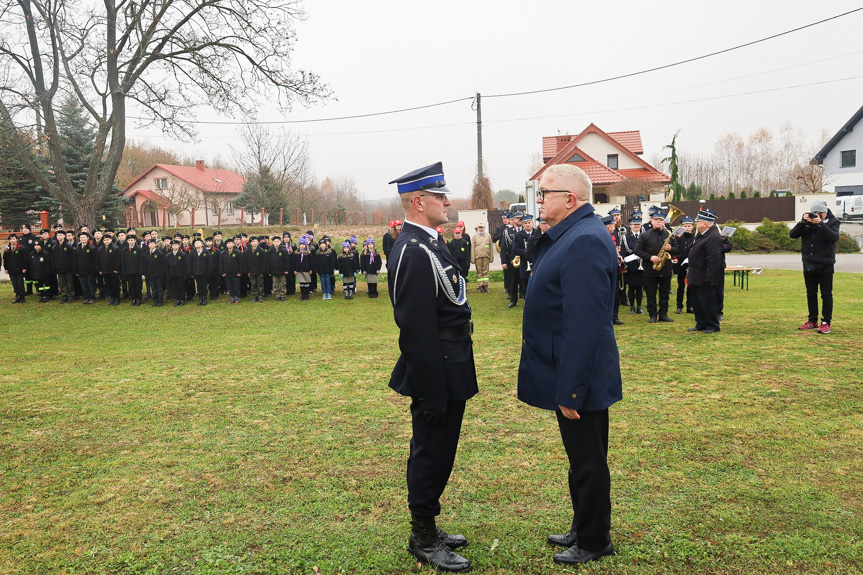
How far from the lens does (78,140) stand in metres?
34.8

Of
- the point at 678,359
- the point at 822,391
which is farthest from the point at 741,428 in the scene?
the point at 678,359

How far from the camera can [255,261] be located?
1634cm

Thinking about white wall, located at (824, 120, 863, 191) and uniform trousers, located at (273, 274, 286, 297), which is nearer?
uniform trousers, located at (273, 274, 286, 297)

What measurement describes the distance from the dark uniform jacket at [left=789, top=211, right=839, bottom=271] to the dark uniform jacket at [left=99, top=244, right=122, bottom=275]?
49.3ft

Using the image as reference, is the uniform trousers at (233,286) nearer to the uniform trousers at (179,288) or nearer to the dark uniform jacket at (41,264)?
the uniform trousers at (179,288)

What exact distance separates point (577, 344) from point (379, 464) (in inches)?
87.6

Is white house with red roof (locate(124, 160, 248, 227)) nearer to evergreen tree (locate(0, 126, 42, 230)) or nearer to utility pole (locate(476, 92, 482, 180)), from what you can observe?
evergreen tree (locate(0, 126, 42, 230))

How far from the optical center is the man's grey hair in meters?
3.35

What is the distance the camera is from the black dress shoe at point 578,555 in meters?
3.28

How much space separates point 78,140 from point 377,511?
37474 millimetres

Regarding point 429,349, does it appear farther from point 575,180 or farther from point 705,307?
point 705,307

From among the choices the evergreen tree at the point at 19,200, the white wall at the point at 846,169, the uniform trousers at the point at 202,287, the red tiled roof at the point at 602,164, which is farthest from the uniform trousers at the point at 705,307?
the white wall at the point at 846,169

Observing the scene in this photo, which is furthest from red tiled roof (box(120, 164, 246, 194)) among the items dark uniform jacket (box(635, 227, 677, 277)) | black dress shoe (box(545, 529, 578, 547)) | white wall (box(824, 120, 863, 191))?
black dress shoe (box(545, 529, 578, 547))

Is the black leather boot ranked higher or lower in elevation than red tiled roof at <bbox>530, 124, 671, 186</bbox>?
lower
